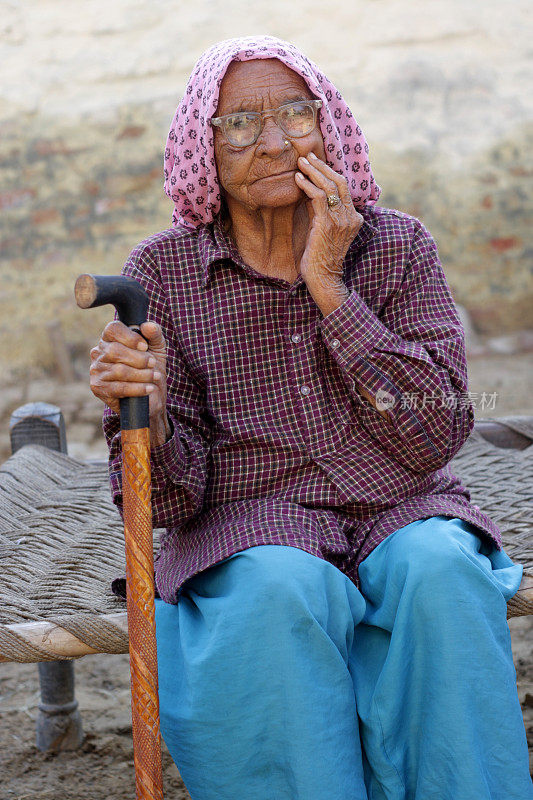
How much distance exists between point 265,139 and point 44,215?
4.39 metres

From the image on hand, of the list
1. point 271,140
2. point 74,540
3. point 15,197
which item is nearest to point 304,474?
point 271,140

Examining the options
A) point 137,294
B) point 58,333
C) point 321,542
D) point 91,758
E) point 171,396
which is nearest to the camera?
point 137,294

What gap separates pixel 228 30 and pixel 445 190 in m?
1.81

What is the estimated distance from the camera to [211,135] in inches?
76.4

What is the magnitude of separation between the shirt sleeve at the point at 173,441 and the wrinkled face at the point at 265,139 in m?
0.29

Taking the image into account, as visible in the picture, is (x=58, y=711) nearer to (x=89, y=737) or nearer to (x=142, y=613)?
(x=89, y=737)

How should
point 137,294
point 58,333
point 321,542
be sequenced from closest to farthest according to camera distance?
point 137,294 < point 321,542 < point 58,333

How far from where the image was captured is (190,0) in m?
6.20

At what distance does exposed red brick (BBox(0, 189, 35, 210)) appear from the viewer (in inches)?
236

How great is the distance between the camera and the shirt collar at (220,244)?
1.99m

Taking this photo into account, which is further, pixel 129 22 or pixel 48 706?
pixel 129 22

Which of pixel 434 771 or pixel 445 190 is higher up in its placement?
pixel 445 190

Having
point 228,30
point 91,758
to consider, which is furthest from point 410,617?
point 228,30

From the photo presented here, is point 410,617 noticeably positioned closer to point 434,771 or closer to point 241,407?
point 434,771
